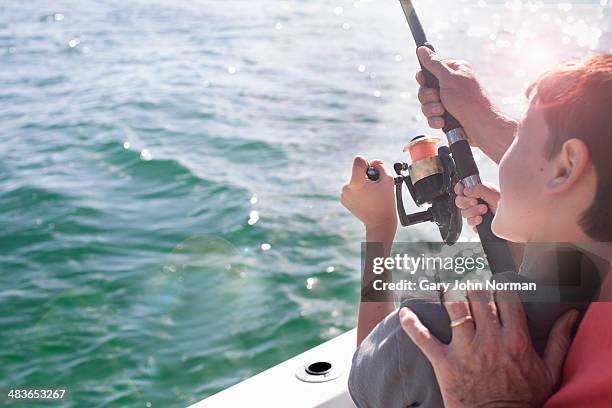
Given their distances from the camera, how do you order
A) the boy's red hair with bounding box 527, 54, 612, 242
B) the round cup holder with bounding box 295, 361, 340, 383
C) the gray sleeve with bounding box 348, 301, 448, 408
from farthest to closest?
the round cup holder with bounding box 295, 361, 340, 383 → the gray sleeve with bounding box 348, 301, 448, 408 → the boy's red hair with bounding box 527, 54, 612, 242

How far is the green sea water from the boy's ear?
708mm

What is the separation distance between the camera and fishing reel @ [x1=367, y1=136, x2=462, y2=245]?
183 centimetres

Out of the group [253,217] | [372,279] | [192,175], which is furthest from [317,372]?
[192,175]

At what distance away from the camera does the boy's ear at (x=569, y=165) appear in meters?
1.07

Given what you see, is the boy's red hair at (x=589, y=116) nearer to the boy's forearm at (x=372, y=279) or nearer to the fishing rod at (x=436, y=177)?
the fishing rod at (x=436, y=177)

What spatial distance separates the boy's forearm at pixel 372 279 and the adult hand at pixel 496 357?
2.01 feet

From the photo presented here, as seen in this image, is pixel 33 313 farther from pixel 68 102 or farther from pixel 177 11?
pixel 177 11

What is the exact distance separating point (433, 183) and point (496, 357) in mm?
762

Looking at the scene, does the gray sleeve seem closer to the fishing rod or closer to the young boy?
the young boy

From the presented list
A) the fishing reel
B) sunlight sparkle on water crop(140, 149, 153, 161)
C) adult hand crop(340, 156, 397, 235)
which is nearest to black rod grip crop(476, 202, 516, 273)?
the fishing reel

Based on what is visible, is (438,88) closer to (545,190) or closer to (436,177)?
(436,177)

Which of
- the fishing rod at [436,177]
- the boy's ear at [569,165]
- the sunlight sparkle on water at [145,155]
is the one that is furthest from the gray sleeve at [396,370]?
the sunlight sparkle on water at [145,155]

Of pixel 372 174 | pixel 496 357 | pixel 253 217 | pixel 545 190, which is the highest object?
pixel 545 190

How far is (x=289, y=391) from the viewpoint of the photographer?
2.03 meters
